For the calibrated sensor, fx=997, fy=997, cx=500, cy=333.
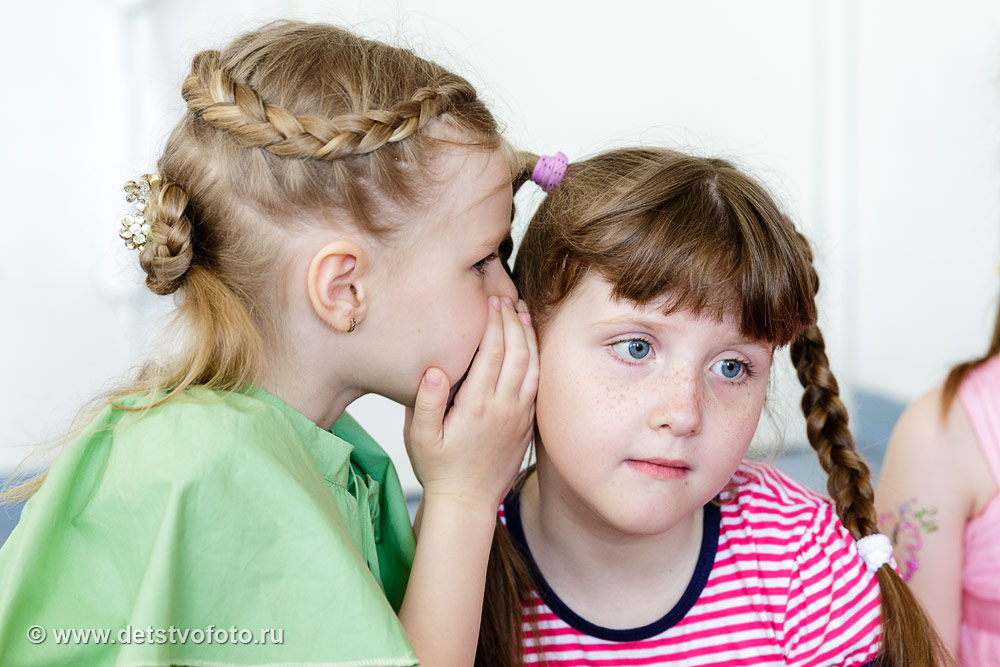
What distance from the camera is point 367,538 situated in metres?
1.12

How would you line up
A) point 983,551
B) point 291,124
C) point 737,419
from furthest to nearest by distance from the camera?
point 983,551
point 737,419
point 291,124

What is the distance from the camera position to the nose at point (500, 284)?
3.88ft

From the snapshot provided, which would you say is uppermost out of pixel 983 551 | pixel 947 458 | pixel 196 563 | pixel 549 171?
pixel 549 171

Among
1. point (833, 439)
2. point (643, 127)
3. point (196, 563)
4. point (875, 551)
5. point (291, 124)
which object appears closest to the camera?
point (196, 563)

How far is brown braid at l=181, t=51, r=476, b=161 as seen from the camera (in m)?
1.01

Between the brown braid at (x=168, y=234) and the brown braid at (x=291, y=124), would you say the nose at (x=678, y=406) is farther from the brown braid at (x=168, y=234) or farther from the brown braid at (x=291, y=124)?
the brown braid at (x=168, y=234)

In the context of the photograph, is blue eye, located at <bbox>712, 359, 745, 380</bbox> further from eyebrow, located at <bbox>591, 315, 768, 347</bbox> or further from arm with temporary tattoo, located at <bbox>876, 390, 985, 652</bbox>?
arm with temporary tattoo, located at <bbox>876, 390, 985, 652</bbox>

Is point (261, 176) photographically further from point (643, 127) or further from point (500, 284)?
point (643, 127)

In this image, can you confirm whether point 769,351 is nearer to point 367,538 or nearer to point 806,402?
point 806,402

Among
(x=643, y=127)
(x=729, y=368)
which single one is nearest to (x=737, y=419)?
(x=729, y=368)

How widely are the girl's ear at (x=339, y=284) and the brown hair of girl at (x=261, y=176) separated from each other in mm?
34

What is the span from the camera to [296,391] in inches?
43.6

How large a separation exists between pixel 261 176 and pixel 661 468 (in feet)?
1.73

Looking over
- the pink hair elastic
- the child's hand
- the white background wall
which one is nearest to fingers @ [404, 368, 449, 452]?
the child's hand
